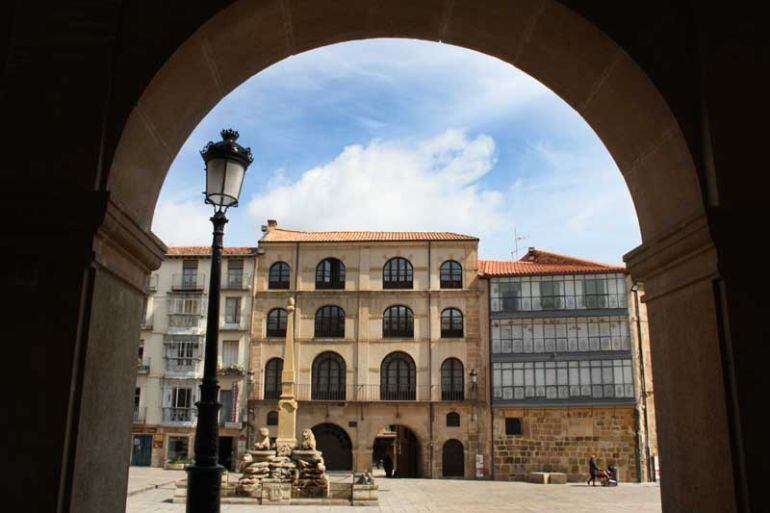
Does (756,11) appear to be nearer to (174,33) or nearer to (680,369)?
(680,369)

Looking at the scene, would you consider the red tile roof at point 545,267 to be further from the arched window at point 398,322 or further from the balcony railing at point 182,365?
the balcony railing at point 182,365

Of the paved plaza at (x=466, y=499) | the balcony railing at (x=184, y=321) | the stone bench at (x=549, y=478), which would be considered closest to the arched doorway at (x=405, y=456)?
the stone bench at (x=549, y=478)

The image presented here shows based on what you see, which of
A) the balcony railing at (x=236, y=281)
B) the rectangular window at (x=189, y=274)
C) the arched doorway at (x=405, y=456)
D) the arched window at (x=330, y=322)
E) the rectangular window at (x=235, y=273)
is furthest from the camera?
the rectangular window at (x=189, y=274)

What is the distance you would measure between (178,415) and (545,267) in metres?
21.7

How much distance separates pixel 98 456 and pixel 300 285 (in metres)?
34.0

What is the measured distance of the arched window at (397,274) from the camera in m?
37.4

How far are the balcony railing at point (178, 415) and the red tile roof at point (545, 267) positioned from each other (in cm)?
1757

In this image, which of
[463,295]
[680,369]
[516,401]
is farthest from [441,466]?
[680,369]

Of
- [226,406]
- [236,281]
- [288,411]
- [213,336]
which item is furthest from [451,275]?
[213,336]

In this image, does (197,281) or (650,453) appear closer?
(650,453)

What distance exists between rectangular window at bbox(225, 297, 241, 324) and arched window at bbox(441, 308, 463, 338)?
11447 mm

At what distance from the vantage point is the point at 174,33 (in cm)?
361

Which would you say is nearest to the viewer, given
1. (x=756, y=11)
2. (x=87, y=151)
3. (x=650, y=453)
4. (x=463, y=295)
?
(x=87, y=151)

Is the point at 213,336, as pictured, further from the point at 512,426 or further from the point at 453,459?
the point at 453,459
